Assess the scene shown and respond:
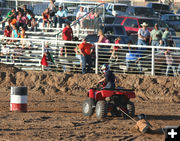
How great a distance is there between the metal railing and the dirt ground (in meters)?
0.62

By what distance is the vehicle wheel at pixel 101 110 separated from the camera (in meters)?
11.8

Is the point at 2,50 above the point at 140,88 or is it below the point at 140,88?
above

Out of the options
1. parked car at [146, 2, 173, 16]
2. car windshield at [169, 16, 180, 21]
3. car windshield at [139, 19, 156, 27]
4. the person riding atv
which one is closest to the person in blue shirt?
the person riding atv

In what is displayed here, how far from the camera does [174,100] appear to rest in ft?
56.2

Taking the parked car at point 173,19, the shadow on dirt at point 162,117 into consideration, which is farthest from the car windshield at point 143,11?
the shadow on dirt at point 162,117

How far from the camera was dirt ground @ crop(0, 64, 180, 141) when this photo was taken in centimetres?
955

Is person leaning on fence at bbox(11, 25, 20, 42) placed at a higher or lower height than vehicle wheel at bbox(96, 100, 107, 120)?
higher

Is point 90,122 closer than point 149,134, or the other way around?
point 149,134

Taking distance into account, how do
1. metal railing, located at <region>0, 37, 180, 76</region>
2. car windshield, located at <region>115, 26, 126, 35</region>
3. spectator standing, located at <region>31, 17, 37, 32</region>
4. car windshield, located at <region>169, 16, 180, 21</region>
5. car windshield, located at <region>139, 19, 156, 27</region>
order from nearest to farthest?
1. metal railing, located at <region>0, 37, 180, 76</region>
2. car windshield, located at <region>115, 26, 126, 35</region>
3. spectator standing, located at <region>31, 17, 37, 32</region>
4. car windshield, located at <region>139, 19, 156, 27</region>
5. car windshield, located at <region>169, 16, 180, 21</region>

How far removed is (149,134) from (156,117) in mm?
3047

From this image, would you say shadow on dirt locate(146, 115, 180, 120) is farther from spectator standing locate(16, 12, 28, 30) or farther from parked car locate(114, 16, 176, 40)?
parked car locate(114, 16, 176, 40)

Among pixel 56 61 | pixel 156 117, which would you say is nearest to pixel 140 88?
pixel 56 61

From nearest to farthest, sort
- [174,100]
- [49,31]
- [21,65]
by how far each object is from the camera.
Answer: [174,100]
[21,65]
[49,31]

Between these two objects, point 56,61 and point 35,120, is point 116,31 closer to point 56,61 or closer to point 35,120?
point 56,61
